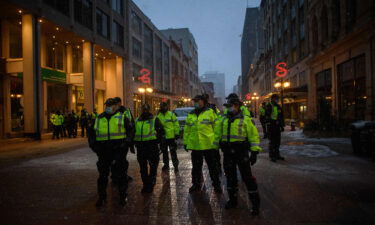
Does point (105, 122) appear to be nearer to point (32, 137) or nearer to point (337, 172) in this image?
point (337, 172)

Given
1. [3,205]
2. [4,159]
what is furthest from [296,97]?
[3,205]

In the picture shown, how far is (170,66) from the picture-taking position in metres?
59.8

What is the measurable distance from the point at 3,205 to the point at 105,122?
7.89ft

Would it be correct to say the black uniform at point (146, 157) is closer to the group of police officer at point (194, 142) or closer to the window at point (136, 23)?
→ the group of police officer at point (194, 142)

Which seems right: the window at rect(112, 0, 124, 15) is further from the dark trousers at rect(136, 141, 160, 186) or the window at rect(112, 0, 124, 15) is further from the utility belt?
the utility belt

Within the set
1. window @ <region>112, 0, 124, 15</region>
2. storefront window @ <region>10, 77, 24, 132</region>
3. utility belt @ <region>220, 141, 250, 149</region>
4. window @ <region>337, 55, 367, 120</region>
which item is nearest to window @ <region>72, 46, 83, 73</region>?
window @ <region>112, 0, 124, 15</region>

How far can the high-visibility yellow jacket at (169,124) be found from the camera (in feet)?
25.5

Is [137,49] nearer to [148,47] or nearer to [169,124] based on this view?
[148,47]

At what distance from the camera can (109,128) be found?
4980 millimetres

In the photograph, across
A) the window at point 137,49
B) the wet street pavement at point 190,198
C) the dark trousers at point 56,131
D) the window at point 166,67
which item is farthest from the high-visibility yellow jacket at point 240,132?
the window at point 166,67

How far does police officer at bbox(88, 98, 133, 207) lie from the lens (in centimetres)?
498

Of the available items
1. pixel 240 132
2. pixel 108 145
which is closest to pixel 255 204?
pixel 240 132

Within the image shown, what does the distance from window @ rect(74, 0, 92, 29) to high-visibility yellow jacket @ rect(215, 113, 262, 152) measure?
2276cm

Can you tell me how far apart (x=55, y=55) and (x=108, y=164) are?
23.6m
